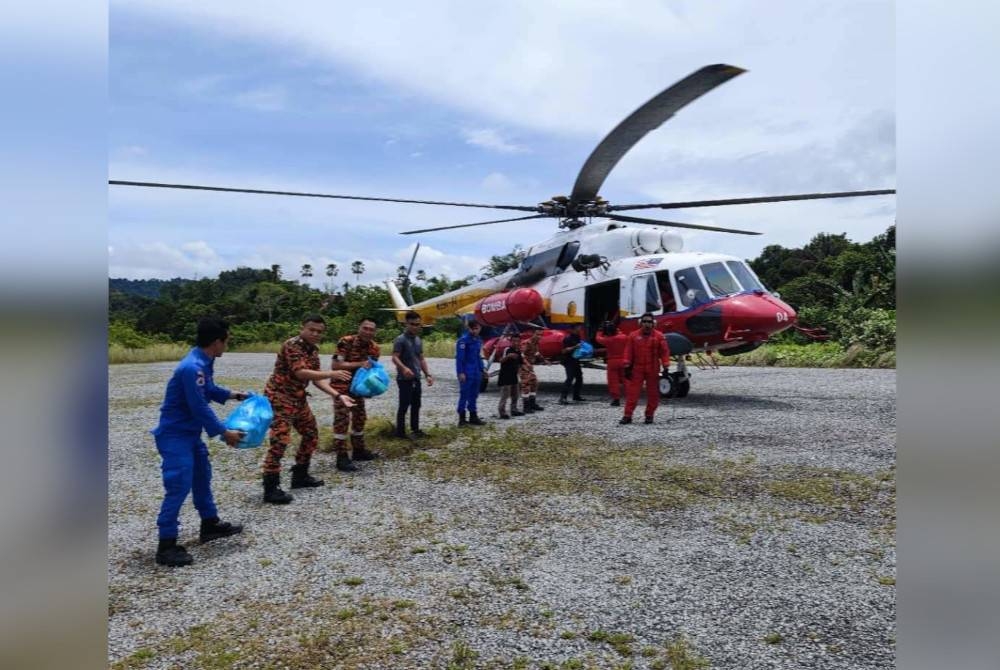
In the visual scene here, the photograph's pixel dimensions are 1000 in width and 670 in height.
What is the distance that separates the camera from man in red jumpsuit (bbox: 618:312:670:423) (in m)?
8.11

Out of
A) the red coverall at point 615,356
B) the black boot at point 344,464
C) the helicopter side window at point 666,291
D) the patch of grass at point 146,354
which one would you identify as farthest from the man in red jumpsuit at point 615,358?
the patch of grass at point 146,354

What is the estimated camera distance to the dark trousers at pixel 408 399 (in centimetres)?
735

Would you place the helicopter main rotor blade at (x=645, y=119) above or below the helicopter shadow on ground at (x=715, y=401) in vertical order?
above

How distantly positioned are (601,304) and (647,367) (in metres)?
2.76

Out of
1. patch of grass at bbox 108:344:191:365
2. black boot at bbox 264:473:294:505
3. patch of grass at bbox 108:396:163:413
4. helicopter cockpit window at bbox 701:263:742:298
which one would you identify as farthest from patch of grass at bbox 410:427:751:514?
patch of grass at bbox 108:344:191:365

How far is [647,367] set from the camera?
26.7ft

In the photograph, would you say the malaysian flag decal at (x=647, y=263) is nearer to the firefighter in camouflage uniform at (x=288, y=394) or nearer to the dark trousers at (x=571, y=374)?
the dark trousers at (x=571, y=374)

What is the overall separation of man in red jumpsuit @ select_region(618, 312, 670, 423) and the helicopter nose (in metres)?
1.44

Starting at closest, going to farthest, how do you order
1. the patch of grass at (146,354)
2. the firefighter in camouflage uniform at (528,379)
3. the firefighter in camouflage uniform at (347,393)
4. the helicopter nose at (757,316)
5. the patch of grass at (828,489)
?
the patch of grass at (828,489) → the firefighter in camouflage uniform at (347,393) → the helicopter nose at (757,316) → the firefighter in camouflage uniform at (528,379) → the patch of grass at (146,354)

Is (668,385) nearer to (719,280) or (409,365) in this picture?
(719,280)

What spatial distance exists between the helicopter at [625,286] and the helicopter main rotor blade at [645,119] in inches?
1.4

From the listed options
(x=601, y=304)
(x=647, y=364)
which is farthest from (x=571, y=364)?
(x=647, y=364)
